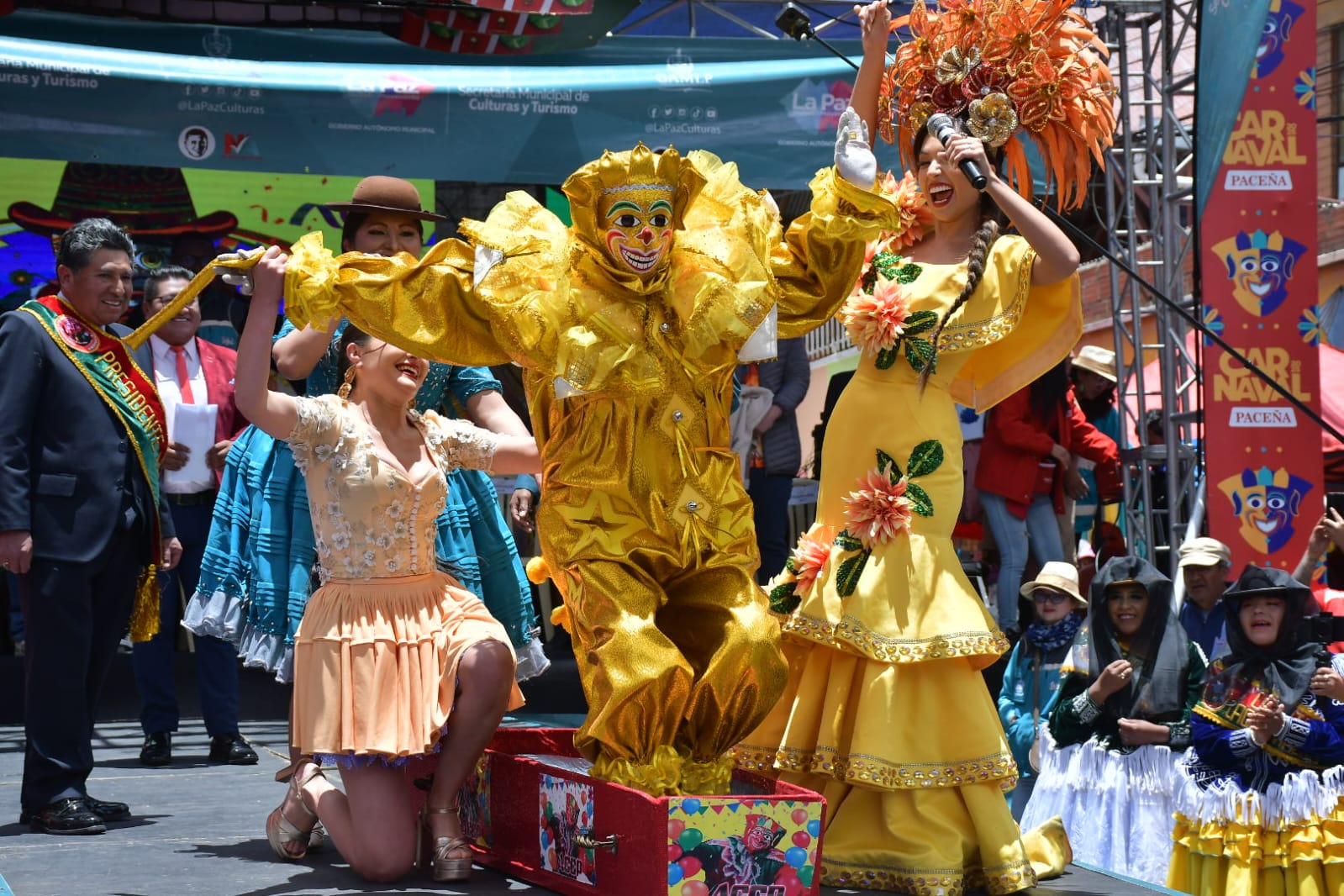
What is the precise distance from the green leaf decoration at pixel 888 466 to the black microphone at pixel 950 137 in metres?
0.66

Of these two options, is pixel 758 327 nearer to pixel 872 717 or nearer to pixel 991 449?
pixel 872 717

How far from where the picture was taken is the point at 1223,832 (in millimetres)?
5234

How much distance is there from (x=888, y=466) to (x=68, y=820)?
234cm

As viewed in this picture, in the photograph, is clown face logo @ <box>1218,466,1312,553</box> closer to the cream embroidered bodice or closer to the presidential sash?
the cream embroidered bodice

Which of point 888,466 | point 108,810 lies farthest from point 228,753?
point 888,466

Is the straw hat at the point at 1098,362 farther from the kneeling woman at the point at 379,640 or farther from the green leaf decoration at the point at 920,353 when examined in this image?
the kneeling woman at the point at 379,640

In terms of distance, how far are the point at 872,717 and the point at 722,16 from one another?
17.0ft

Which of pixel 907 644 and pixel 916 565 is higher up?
pixel 916 565

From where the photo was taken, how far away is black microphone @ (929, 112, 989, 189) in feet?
12.5

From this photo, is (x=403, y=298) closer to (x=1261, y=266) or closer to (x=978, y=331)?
(x=978, y=331)

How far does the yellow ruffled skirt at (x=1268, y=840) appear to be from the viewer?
201 inches

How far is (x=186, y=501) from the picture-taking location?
19.8 feet

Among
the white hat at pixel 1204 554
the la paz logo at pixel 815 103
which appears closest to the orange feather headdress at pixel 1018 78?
the white hat at pixel 1204 554

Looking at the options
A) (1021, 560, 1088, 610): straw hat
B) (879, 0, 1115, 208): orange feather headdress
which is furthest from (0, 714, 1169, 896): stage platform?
(1021, 560, 1088, 610): straw hat
